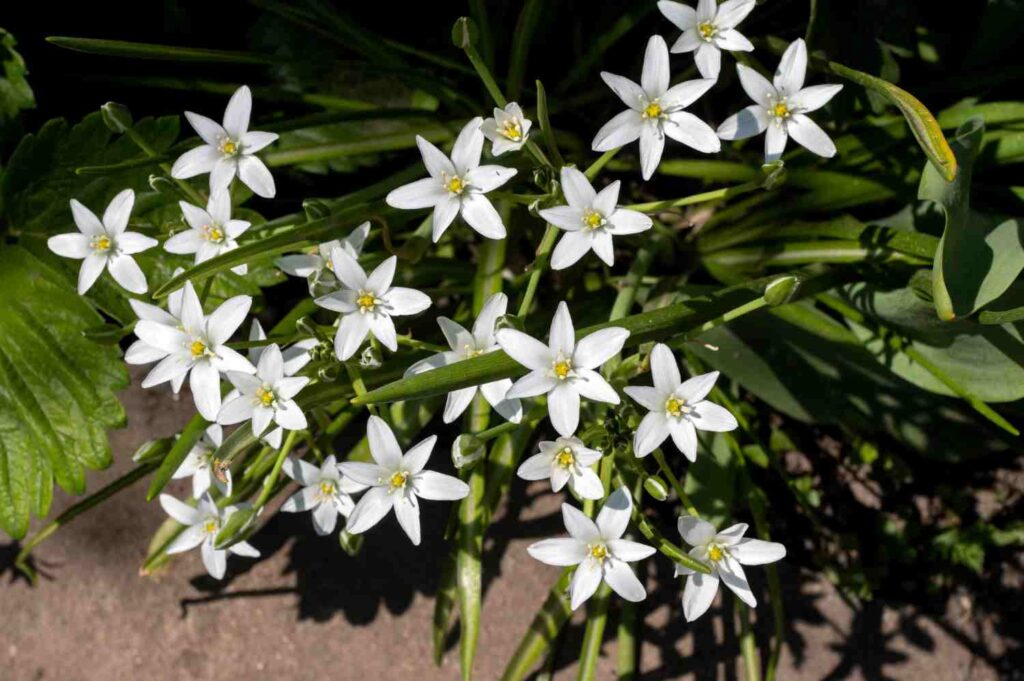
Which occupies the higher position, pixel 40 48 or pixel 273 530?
pixel 40 48

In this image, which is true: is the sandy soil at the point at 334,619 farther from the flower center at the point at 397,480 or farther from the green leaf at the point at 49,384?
the flower center at the point at 397,480

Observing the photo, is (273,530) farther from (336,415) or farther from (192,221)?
(192,221)

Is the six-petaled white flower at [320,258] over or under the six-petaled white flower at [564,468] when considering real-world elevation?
over

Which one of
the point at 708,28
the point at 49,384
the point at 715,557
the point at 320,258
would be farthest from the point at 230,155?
the point at 715,557

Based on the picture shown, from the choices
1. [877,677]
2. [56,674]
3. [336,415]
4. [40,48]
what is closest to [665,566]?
[877,677]

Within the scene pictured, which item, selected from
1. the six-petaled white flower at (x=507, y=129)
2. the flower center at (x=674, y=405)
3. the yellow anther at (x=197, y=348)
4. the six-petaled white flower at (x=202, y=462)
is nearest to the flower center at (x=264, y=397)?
the yellow anther at (x=197, y=348)

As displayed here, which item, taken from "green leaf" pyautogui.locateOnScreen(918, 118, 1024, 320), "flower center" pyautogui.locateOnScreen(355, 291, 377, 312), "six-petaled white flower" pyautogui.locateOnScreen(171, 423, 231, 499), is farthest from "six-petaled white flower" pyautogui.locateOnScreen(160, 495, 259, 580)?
"green leaf" pyautogui.locateOnScreen(918, 118, 1024, 320)
